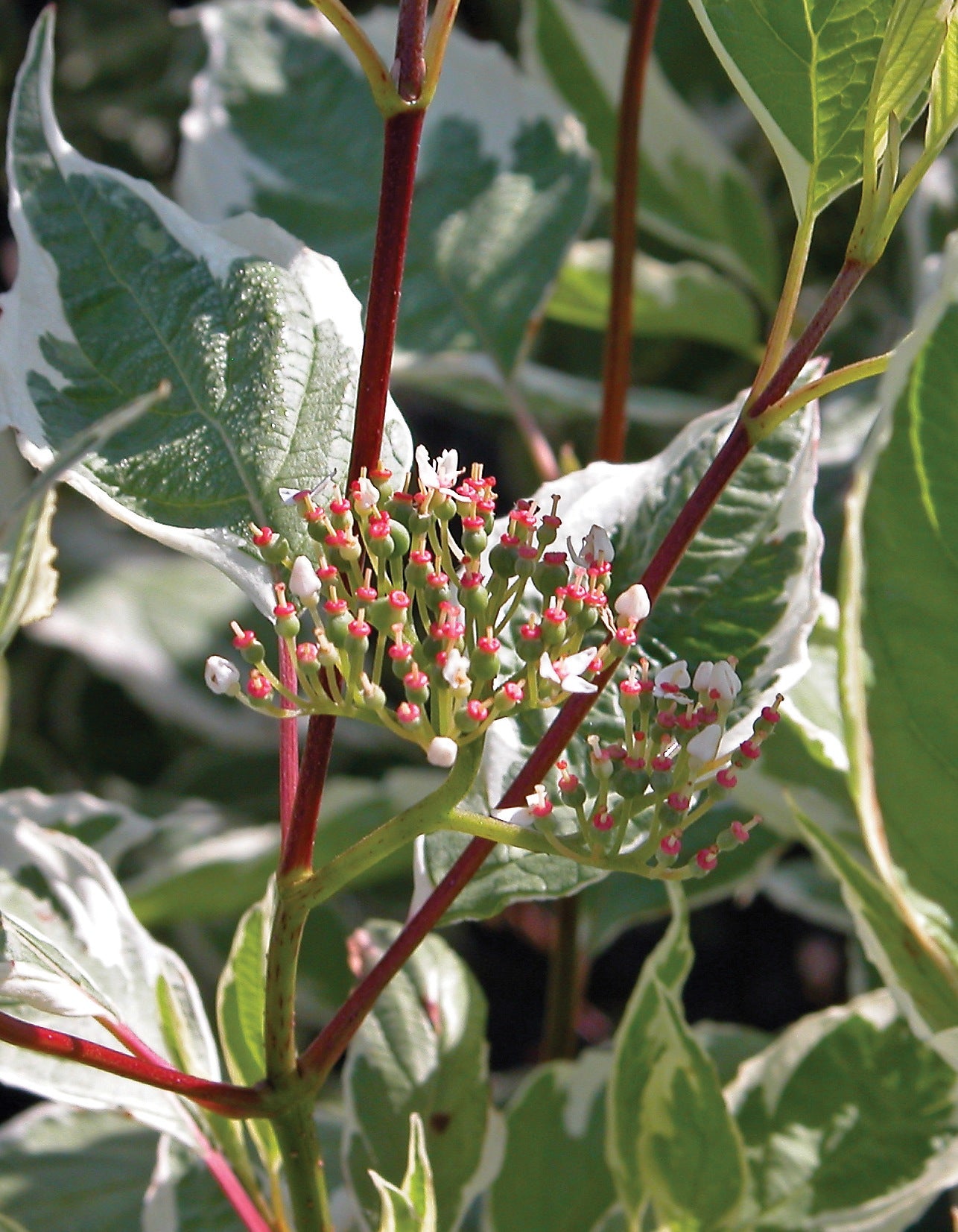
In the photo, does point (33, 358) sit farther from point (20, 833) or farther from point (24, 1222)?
point (24, 1222)

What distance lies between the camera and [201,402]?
0.44 m

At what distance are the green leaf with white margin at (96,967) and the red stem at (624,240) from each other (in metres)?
0.32

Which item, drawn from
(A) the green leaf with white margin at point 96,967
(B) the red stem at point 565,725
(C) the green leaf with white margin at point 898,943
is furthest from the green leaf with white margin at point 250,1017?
(C) the green leaf with white margin at point 898,943

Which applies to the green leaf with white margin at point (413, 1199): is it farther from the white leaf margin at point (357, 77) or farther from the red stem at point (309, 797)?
the white leaf margin at point (357, 77)

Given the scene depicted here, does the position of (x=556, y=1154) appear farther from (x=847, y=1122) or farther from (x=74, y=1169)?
(x=74, y=1169)

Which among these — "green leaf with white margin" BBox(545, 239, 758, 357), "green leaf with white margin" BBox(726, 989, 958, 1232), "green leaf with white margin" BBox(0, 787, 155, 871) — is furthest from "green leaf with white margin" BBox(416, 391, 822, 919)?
"green leaf with white margin" BBox(545, 239, 758, 357)

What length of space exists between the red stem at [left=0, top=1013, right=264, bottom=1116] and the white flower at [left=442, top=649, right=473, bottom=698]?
14cm

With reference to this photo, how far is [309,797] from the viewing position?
1.24 feet

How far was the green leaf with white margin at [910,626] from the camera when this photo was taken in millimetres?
419

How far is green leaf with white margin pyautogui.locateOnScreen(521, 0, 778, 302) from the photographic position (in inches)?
42.9

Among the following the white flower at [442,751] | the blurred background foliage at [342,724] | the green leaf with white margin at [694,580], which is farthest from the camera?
the blurred background foliage at [342,724]

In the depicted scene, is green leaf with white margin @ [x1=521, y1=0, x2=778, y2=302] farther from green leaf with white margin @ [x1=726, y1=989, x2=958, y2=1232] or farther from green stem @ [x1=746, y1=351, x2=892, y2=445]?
green stem @ [x1=746, y1=351, x2=892, y2=445]

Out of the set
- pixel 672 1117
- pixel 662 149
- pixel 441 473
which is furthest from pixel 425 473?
pixel 662 149

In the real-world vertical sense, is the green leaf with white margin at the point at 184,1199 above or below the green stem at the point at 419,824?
below
